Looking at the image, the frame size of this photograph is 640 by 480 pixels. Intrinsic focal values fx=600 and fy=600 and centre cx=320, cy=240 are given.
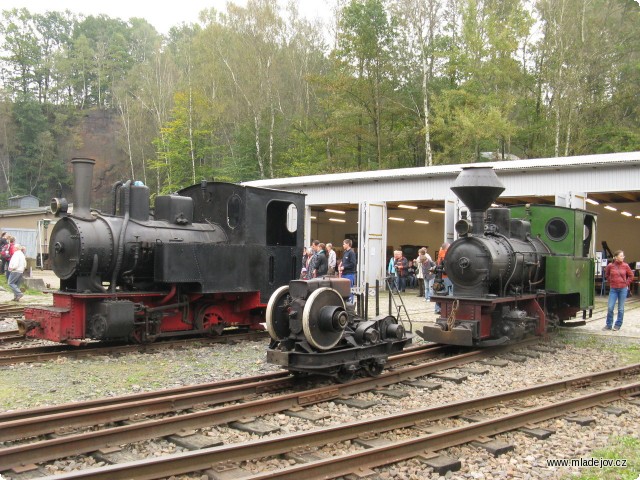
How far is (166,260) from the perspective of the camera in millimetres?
9344

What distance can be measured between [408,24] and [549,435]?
97.7 feet

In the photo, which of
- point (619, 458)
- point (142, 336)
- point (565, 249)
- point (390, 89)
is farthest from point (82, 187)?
point (390, 89)

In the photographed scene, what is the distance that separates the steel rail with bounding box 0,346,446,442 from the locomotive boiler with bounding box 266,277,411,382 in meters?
0.41

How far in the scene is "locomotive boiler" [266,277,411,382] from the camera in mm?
6695

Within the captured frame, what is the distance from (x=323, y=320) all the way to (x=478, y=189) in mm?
4216

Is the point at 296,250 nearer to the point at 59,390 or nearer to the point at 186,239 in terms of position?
the point at 186,239

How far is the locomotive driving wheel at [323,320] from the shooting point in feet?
21.6

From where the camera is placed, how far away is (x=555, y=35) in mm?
30062

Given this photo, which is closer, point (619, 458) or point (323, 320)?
point (619, 458)

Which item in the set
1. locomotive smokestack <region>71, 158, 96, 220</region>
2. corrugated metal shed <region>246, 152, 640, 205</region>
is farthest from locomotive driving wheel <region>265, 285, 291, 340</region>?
corrugated metal shed <region>246, 152, 640, 205</region>

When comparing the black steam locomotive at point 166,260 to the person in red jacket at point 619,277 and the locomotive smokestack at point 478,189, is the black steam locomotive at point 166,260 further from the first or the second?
the person in red jacket at point 619,277

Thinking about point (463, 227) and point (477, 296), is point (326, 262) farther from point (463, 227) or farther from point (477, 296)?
point (477, 296)

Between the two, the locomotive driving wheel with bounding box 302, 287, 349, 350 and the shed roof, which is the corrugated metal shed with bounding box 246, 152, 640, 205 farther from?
the locomotive driving wheel with bounding box 302, 287, 349, 350

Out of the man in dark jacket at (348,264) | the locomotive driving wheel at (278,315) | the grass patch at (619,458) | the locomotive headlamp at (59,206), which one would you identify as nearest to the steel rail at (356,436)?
the grass patch at (619,458)
